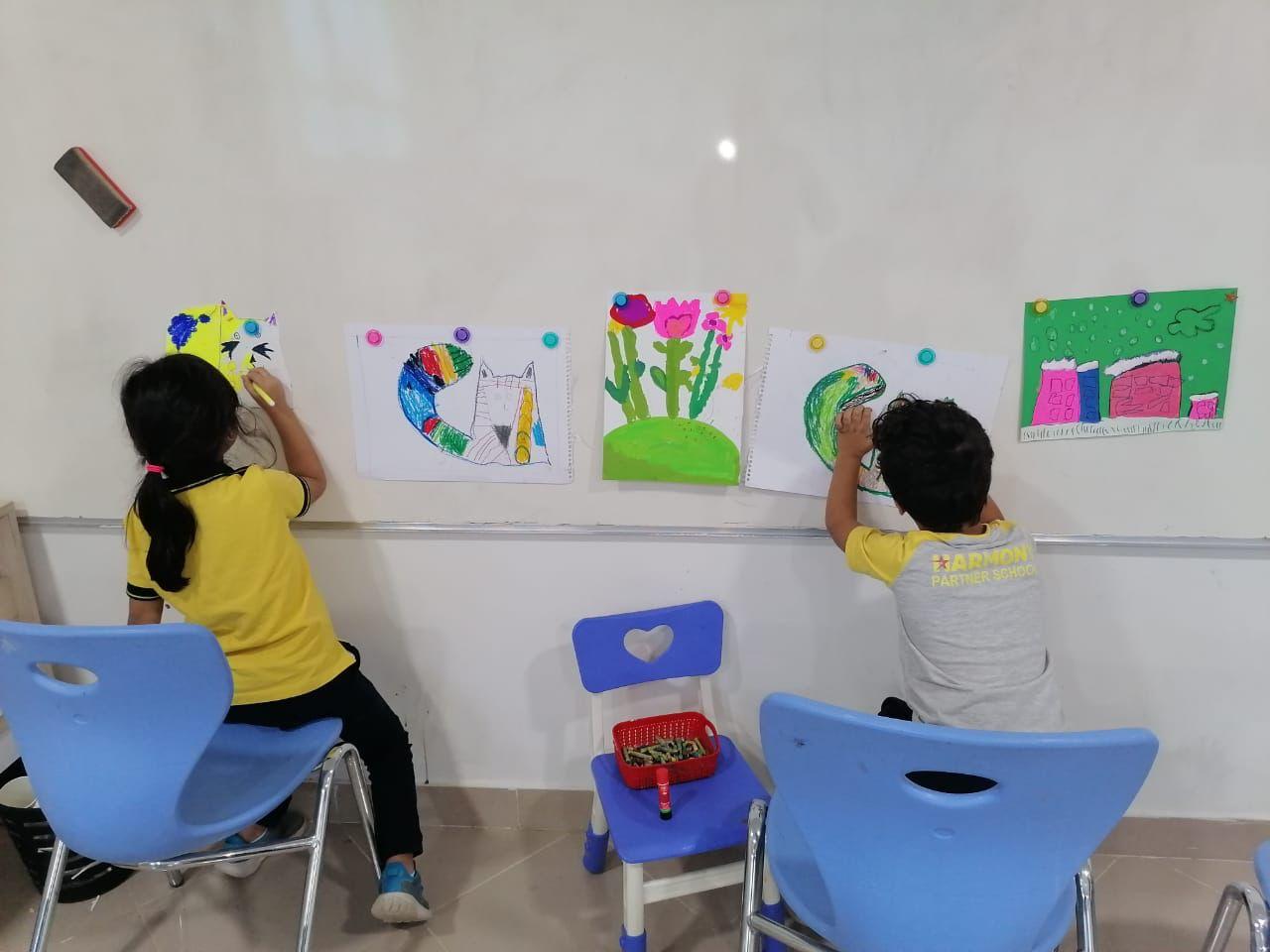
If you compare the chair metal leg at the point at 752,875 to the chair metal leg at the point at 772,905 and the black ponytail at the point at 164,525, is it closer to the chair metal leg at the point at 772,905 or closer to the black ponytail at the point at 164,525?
the chair metal leg at the point at 772,905

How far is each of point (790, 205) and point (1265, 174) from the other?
845mm

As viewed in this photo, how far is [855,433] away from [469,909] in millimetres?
1316

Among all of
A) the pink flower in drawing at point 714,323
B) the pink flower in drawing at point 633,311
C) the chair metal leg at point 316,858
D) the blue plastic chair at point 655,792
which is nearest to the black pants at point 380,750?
the chair metal leg at point 316,858

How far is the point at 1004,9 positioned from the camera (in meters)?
1.41

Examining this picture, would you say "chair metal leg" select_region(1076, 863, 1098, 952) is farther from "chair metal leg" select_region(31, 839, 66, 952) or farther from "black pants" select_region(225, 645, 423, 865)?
"chair metal leg" select_region(31, 839, 66, 952)

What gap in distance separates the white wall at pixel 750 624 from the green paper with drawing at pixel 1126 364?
305mm

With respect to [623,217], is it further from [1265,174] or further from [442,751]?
[442,751]

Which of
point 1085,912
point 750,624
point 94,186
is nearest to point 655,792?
point 750,624

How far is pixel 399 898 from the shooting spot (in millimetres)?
1611

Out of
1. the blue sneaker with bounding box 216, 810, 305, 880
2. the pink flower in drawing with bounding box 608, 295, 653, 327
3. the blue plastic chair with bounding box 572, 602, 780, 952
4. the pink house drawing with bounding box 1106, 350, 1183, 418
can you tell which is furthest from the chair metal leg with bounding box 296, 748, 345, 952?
the pink house drawing with bounding box 1106, 350, 1183, 418

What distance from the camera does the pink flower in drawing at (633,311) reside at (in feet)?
5.17

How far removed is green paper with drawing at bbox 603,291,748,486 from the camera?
158 cm

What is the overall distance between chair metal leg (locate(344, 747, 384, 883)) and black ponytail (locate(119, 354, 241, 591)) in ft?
1.57

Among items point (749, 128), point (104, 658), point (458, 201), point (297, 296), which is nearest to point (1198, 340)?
point (749, 128)
